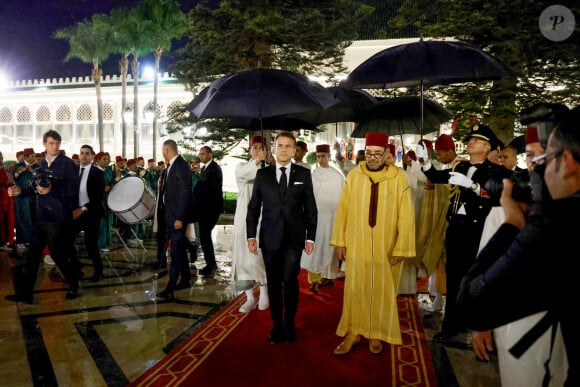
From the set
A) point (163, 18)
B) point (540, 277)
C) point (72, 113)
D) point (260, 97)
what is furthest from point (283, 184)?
point (72, 113)

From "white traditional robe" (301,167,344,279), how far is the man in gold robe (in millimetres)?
1902

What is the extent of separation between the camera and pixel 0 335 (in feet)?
13.9

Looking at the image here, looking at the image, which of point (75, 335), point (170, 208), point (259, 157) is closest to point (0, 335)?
point (75, 335)

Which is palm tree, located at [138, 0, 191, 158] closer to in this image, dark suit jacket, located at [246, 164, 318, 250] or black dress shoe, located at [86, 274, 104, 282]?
black dress shoe, located at [86, 274, 104, 282]

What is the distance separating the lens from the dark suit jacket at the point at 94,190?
6.27 metres

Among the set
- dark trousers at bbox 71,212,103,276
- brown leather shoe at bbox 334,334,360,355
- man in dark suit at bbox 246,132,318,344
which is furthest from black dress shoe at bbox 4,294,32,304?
brown leather shoe at bbox 334,334,360,355

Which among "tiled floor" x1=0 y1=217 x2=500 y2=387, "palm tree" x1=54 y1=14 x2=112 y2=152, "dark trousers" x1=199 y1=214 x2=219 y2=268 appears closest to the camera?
"tiled floor" x1=0 y1=217 x2=500 y2=387

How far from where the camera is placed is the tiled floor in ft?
11.4

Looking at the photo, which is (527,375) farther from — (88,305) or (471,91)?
(471,91)

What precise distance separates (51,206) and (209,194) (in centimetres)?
232

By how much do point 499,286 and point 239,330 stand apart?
3554 millimetres

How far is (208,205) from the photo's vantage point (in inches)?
266

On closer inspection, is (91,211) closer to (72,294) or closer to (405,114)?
(72,294)

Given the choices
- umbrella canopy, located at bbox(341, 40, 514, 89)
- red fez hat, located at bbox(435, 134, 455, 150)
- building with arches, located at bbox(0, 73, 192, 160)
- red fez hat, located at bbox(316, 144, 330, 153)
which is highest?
building with arches, located at bbox(0, 73, 192, 160)
